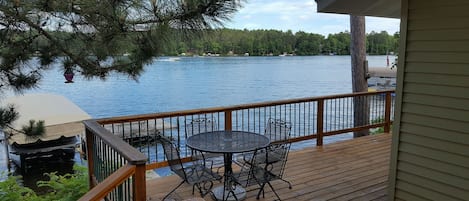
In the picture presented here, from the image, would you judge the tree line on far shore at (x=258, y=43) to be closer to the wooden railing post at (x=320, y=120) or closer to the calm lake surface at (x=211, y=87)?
the wooden railing post at (x=320, y=120)

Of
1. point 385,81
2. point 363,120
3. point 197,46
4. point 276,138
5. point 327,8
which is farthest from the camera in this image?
point 385,81

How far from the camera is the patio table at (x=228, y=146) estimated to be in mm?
3744

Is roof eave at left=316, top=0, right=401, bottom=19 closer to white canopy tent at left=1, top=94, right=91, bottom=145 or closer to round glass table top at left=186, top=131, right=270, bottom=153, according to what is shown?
round glass table top at left=186, top=131, right=270, bottom=153

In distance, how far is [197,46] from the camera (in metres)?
3.89

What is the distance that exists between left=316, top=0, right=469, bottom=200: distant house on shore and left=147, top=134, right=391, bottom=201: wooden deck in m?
0.66

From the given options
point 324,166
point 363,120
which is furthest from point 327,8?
Answer: point 363,120

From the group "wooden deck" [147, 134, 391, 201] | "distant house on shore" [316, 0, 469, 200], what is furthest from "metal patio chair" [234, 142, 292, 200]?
"distant house on shore" [316, 0, 469, 200]

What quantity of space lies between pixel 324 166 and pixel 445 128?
2201mm

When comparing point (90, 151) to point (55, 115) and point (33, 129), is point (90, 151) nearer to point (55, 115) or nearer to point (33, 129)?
point (33, 129)

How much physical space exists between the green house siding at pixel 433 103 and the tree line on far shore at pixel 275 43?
1.83m

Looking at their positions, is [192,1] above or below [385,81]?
above

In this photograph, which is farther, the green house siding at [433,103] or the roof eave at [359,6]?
the roof eave at [359,6]

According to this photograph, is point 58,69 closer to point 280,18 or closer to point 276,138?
point 276,138

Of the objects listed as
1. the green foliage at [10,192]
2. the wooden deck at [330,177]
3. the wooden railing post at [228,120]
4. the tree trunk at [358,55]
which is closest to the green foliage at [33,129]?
the green foliage at [10,192]
